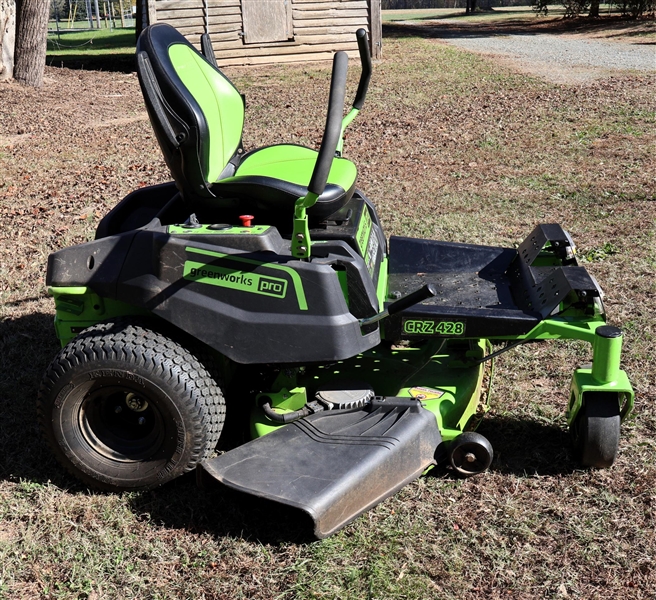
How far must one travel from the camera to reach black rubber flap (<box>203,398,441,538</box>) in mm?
2695

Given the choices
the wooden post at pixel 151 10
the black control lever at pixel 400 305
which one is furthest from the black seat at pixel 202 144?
the wooden post at pixel 151 10

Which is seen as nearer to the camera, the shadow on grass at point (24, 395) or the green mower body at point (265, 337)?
the green mower body at point (265, 337)

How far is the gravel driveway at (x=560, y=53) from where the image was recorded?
1289cm

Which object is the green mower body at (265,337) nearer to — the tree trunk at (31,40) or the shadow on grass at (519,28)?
the tree trunk at (31,40)

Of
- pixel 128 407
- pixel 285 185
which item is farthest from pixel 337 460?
pixel 285 185

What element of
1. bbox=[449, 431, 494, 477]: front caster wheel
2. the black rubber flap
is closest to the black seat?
the black rubber flap

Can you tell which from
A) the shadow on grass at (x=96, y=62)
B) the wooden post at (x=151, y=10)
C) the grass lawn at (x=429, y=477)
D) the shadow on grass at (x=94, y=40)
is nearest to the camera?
the grass lawn at (x=429, y=477)

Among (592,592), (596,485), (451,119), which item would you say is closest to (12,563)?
(592,592)

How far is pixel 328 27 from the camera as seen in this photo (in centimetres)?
1516

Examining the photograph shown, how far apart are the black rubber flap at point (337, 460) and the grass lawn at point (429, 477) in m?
0.16

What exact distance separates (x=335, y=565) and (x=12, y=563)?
1.14 m

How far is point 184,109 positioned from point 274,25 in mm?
12705

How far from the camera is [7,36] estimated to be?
37.9 feet

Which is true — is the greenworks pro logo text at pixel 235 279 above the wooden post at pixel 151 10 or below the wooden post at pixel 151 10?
below
